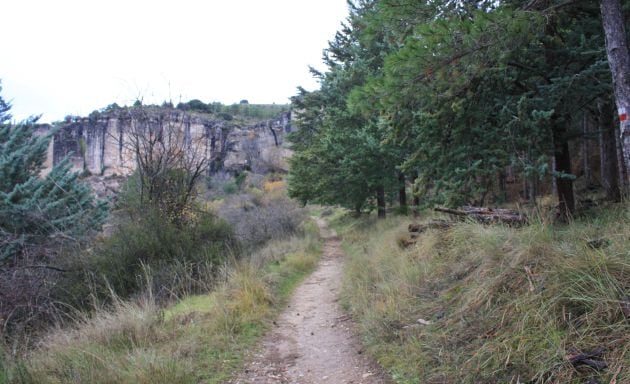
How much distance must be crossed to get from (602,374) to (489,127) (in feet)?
18.0

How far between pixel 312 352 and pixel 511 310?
111 inches

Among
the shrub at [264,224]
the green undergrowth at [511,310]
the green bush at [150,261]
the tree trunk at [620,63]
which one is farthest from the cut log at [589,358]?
the shrub at [264,224]

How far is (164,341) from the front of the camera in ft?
17.7

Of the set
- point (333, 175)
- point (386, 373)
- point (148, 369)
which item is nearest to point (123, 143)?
point (333, 175)

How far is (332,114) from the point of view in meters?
18.1

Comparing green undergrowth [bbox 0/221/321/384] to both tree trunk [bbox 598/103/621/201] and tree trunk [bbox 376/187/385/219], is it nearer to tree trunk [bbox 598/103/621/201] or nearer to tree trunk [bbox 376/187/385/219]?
tree trunk [bbox 598/103/621/201]

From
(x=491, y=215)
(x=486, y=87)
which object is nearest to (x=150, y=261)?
(x=491, y=215)

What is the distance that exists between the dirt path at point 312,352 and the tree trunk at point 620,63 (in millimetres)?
4024

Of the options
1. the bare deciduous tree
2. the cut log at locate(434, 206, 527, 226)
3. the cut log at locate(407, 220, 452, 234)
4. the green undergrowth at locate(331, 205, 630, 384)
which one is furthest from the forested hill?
the bare deciduous tree

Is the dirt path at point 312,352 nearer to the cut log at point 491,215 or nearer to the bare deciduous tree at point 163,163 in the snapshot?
the cut log at point 491,215

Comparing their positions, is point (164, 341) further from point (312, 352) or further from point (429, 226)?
point (429, 226)

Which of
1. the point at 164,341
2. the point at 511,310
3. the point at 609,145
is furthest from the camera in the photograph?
the point at 609,145

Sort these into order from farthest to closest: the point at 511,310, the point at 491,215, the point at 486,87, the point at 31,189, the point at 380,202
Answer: the point at 380,202 → the point at 31,189 → the point at 486,87 → the point at 491,215 → the point at 511,310

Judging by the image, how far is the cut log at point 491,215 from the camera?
622 cm
